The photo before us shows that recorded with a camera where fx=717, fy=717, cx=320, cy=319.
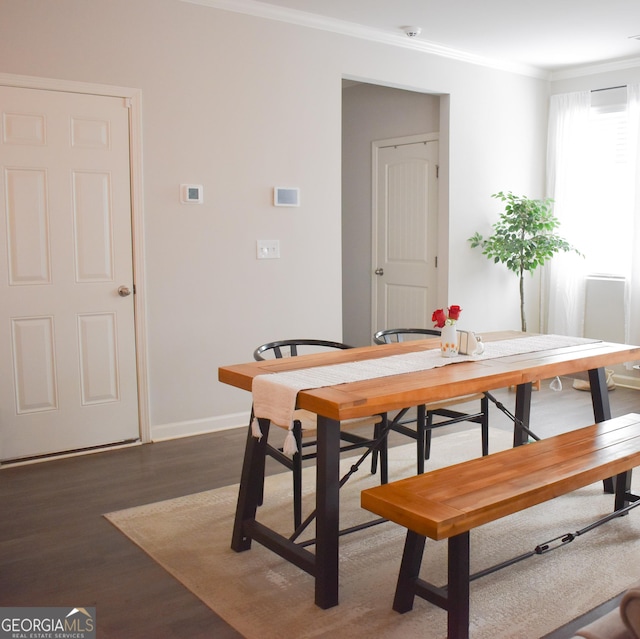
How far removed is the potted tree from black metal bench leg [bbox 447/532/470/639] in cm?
417

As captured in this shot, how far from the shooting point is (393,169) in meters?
6.54

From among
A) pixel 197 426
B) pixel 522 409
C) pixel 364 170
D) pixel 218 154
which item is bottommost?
pixel 197 426

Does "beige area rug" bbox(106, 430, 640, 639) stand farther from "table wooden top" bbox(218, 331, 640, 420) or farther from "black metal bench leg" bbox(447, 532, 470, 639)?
"table wooden top" bbox(218, 331, 640, 420)

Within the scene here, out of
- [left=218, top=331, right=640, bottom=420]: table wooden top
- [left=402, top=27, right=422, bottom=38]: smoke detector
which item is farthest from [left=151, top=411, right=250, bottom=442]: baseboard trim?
[left=402, top=27, right=422, bottom=38]: smoke detector

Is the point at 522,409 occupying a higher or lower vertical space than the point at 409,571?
higher

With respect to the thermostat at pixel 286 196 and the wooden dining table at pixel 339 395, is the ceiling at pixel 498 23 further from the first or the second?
the wooden dining table at pixel 339 395

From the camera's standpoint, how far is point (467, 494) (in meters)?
2.29

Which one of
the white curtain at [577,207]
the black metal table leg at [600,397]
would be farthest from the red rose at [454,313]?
the white curtain at [577,207]

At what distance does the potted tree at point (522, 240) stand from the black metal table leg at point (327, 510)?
3961 mm

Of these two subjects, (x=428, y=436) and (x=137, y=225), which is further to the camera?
(x=137, y=225)

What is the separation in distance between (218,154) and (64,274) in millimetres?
1248

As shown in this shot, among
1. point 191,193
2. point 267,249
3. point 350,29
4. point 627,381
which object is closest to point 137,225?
point 191,193

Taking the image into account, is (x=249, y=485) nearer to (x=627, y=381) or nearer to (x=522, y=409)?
(x=522, y=409)

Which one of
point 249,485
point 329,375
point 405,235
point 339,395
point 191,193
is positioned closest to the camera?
point 339,395
